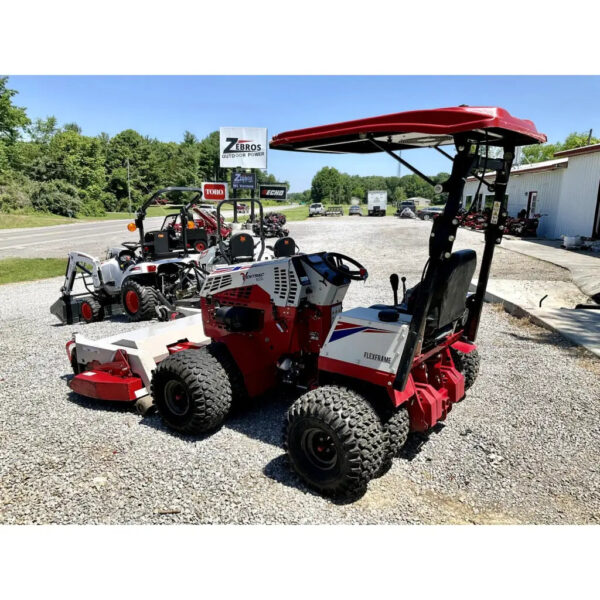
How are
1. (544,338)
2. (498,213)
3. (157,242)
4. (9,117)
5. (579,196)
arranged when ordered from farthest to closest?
(9,117) → (579,196) → (157,242) → (544,338) → (498,213)

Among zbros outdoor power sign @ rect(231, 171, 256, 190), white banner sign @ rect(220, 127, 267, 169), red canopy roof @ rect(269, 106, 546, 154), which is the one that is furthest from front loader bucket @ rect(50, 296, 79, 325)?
white banner sign @ rect(220, 127, 267, 169)

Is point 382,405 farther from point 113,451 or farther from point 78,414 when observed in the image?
point 78,414

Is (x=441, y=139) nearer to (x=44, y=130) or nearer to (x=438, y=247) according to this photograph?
(x=438, y=247)

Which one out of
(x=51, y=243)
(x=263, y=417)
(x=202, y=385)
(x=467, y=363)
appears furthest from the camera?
(x=51, y=243)

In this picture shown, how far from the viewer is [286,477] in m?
3.43

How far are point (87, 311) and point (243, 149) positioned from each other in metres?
17.3

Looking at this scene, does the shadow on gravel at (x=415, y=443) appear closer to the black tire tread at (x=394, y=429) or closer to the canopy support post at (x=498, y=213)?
the black tire tread at (x=394, y=429)

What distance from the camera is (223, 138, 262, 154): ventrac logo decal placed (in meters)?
23.7

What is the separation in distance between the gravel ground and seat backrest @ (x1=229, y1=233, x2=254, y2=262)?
1.66 meters

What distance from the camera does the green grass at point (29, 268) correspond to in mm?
13836

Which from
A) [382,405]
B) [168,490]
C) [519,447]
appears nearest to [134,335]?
[168,490]

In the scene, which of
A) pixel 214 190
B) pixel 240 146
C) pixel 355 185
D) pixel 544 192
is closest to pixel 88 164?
pixel 240 146

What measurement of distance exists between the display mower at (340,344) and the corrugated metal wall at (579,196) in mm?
17511

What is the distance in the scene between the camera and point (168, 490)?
329cm
